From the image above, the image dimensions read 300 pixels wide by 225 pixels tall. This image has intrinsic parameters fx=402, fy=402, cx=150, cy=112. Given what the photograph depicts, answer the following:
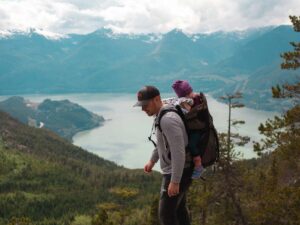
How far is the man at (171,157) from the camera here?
9.38 meters

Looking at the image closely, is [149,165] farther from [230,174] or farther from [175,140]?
[230,174]

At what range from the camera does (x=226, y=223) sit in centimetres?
3309

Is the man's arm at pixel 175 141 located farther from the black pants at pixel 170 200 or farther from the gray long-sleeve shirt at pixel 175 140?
the black pants at pixel 170 200

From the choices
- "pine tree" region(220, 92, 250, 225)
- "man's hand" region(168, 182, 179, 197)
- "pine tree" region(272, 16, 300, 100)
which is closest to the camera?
"man's hand" region(168, 182, 179, 197)

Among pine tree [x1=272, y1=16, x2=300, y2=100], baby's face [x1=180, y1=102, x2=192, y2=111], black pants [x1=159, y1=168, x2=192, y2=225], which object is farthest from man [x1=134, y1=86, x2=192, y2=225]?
pine tree [x1=272, y1=16, x2=300, y2=100]

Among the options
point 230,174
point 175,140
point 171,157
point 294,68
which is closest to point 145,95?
point 175,140

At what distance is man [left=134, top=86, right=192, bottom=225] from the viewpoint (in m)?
9.38

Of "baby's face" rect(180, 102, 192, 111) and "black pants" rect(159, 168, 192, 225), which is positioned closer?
"baby's face" rect(180, 102, 192, 111)

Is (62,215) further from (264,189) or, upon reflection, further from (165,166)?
(165,166)

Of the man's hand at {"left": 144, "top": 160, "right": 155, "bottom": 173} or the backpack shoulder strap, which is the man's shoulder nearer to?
the backpack shoulder strap

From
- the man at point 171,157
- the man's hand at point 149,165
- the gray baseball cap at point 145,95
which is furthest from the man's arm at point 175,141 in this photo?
the man's hand at point 149,165

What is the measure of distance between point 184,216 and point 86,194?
182 metres

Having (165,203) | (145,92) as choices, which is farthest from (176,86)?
(165,203)

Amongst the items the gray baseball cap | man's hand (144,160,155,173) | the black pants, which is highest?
the gray baseball cap
